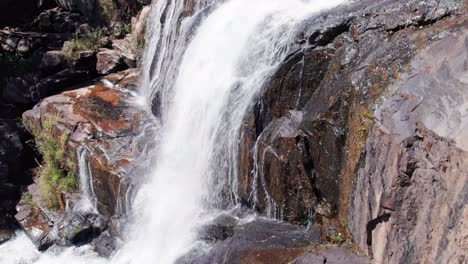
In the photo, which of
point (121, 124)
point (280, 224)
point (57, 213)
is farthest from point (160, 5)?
point (280, 224)

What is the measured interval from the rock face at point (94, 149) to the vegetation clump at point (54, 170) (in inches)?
5.1

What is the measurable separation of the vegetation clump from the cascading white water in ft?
4.01

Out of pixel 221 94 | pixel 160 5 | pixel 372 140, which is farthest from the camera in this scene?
pixel 160 5

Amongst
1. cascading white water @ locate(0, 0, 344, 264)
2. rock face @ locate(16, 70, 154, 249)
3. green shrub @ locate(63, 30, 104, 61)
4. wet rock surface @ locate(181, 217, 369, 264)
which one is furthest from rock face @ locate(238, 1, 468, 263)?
green shrub @ locate(63, 30, 104, 61)

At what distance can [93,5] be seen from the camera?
13641 millimetres

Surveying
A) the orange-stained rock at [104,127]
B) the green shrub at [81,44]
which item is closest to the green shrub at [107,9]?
the green shrub at [81,44]

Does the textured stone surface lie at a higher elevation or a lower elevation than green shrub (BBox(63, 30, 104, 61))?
lower

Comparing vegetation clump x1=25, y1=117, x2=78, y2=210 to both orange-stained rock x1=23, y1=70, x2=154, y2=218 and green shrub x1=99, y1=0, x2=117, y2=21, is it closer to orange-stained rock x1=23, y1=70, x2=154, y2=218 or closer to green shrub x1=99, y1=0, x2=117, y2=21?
orange-stained rock x1=23, y1=70, x2=154, y2=218

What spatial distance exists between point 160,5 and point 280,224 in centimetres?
694

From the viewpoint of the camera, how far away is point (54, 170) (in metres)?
10.1

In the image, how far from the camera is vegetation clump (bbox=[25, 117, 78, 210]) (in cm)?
978

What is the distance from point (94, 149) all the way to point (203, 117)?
253 centimetres

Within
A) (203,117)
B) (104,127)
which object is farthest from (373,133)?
(104,127)

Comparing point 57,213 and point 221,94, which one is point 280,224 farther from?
point 57,213
